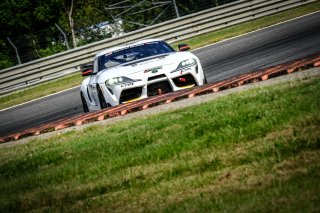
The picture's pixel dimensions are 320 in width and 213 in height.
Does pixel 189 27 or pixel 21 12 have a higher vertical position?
pixel 21 12

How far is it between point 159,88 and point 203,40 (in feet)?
42.0

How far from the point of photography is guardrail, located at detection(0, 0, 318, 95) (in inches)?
778

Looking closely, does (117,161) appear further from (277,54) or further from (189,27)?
(189,27)

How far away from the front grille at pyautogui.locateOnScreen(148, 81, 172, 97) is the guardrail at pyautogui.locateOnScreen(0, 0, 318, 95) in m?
11.4

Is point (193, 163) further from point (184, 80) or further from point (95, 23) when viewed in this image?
point (95, 23)

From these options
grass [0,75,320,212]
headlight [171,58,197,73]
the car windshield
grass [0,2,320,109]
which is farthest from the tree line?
grass [0,75,320,212]

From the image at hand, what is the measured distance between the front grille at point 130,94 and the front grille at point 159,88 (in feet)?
0.63

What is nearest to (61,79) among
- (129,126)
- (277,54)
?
(277,54)

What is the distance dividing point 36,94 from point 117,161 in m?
13.4

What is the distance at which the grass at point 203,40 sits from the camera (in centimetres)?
1788

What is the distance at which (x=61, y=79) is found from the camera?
20.3 m

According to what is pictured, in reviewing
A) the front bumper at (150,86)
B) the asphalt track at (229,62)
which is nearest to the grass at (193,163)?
the front bumper at (150,86)

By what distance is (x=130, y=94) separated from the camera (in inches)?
359

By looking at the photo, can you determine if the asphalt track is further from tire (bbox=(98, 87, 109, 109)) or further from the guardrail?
the guardrail
